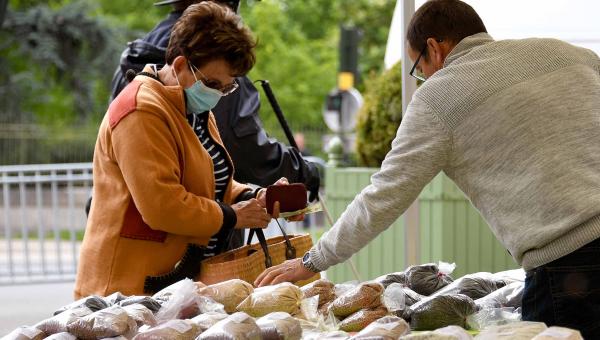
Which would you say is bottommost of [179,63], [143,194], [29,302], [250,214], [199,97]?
[29,302]

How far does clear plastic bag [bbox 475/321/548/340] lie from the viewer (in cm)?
224

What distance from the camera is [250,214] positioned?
3.24m

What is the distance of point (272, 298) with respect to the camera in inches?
104

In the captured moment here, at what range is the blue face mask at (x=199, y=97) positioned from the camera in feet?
10.2

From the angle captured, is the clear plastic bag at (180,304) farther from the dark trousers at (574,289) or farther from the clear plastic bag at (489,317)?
Answer: the dark trousers at (574,289)

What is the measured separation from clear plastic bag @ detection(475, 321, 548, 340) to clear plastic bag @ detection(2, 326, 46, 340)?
105 cm

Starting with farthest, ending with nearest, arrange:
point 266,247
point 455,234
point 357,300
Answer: point 455,234 → point 266,247 → point 357,300

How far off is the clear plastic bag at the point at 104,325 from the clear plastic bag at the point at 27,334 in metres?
0.09

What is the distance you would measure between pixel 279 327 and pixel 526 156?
709 mm

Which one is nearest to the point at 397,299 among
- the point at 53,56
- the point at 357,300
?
the point at 357,300

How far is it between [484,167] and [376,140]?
13.3 feet

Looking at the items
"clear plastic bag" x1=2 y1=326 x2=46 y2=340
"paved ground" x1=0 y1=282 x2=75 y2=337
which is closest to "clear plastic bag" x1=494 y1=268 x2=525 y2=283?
"clear plastic bag" x1=2 y1=326 x2=46 y2=340

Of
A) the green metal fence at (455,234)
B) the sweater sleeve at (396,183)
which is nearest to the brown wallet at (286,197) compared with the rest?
the sweater sleeve at (396,183)

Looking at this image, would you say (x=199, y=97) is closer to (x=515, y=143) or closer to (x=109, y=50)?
(x=515, y=143)
